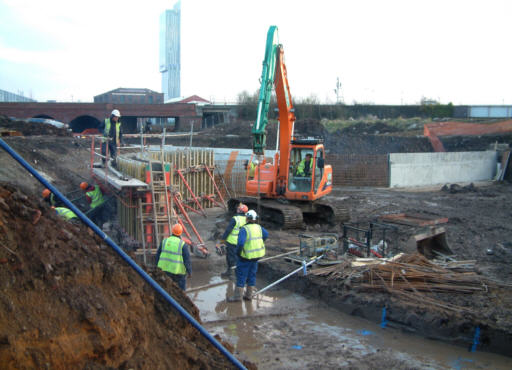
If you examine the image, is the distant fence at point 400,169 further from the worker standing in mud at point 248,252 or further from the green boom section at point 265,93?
the worker standing in mud at point 248,252

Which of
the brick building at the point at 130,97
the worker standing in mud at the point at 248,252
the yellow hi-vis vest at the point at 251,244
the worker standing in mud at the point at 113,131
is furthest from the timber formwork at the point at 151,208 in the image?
the brick building at the point at 130,97

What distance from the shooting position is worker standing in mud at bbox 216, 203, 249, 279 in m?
9.15

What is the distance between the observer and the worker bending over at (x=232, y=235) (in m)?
9.15

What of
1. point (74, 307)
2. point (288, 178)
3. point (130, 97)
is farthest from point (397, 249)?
point (130, 97)

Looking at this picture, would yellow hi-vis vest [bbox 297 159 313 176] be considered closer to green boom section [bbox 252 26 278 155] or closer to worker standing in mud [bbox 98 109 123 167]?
green boom section [bbox 252 26 278 155]

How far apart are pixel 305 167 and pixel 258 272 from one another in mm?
4869

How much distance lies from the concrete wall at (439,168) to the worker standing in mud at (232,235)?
17.7 m

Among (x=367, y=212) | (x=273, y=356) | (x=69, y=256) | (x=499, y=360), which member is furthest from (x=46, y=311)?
(x=367, y=212)

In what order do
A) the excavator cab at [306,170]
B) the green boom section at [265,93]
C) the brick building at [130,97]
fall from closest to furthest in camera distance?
1. the green boom section at [265,93]
2. the excavator cab at [306,170]
3. the brick building at [130,97]

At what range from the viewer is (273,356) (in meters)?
6.44

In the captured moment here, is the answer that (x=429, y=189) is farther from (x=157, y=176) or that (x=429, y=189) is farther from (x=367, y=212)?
(x=157, y=176)

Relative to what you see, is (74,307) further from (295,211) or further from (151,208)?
(295,211)

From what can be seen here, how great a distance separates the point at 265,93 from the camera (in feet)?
42.2

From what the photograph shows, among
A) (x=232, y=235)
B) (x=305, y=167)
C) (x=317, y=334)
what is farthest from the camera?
(x=305, y=167)
